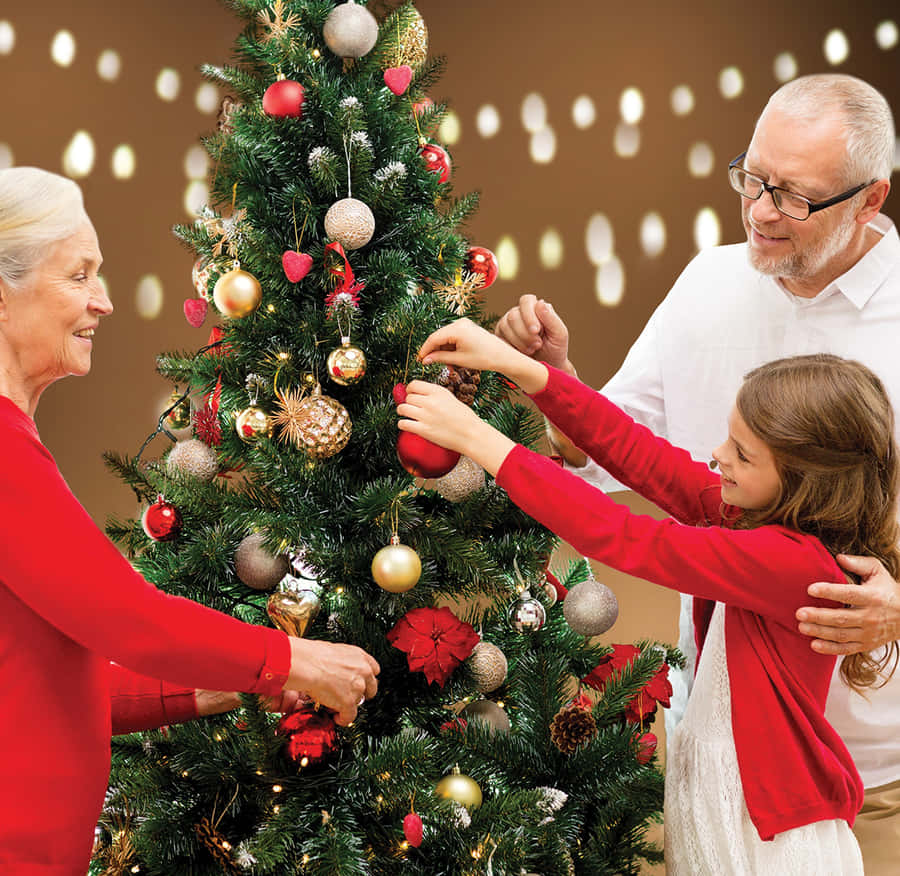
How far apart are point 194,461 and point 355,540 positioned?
249 millimetres

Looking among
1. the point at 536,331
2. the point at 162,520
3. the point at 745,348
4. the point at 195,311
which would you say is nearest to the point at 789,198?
the point at 745,348

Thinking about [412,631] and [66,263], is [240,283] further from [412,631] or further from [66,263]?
[412,631]

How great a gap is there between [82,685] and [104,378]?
180 centimetres

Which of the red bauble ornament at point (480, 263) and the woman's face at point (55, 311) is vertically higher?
the red bauble ornament at point (480, 263)

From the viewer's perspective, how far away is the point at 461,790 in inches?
49.0

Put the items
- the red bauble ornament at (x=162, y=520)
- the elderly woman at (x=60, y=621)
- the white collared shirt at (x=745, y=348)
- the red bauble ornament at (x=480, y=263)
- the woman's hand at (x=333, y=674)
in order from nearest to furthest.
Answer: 1. the elderly woman at (x=60, y=621)
2. the woman's hand at (x=333, y=674)
3. the red bauble ornament at (x=162, y=520)
4. the red bauble ornament at (x=480, y=263)
5. the white collared shirt at (x=745, y=348)

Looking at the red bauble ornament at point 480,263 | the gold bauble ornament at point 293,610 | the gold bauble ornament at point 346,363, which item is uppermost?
the red bauble ornament at point 480,263

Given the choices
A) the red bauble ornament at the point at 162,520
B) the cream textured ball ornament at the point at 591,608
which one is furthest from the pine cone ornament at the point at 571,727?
the red bauble ornament at the point at 162,520

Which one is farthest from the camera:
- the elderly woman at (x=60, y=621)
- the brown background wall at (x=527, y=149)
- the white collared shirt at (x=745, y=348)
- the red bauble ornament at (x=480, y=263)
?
the brown background wall at (x=527, y=149)

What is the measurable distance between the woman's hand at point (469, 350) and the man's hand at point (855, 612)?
0.47 metres

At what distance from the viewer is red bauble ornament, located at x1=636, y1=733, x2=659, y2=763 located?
1416 millimetres

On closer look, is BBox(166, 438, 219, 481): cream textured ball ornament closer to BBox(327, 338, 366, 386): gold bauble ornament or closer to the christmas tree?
the christmas tree

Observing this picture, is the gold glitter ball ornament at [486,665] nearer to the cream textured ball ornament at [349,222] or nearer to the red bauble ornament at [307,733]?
the red bauble ornament at [307,733]

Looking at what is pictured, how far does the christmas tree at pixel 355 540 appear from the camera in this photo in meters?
1.24
